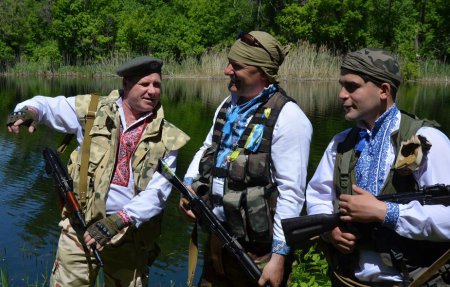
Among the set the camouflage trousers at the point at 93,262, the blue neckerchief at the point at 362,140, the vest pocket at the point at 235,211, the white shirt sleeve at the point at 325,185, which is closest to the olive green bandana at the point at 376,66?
the blue neckerchief at the point at 362,140

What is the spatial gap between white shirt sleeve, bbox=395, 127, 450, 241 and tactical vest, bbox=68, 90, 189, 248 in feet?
5.28

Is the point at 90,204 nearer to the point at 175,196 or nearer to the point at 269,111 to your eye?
the point at 269,111

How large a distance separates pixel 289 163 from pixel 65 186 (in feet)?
4.76

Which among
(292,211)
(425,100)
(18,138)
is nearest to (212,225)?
(292,211)

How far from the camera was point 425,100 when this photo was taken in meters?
25.1

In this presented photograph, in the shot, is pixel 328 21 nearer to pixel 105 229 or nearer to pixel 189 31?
pixel 189 31

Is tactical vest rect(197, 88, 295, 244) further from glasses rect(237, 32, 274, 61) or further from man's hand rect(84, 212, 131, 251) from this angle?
man's hand rect(84, 212, 131, 251)

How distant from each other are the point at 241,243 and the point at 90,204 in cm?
99

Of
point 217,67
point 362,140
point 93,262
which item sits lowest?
point 217,67

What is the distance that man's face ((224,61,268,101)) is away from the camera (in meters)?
3.30

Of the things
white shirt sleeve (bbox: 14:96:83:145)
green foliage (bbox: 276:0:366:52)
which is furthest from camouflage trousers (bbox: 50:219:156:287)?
green foliage (bbox: 276:0:366:52)

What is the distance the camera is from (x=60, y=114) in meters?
3.76

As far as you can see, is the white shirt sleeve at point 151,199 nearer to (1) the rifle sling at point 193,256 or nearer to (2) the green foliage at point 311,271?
(1) the rifle sling at point 193,256

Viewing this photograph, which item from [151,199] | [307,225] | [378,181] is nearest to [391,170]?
[378,181]
